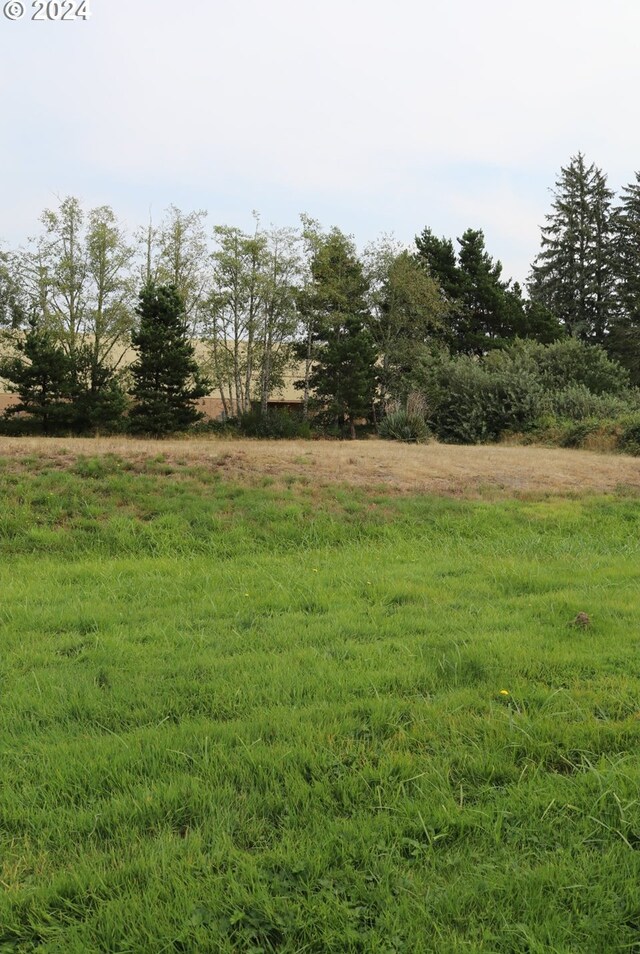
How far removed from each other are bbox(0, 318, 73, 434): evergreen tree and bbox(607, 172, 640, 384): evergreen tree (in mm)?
35774

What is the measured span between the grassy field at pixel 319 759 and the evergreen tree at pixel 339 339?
22472 mm

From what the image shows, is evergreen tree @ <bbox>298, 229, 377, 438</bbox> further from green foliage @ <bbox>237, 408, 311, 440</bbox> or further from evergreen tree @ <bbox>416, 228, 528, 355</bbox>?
evergreen tree @ <bbox>416, 228, 528, 355</bbox>

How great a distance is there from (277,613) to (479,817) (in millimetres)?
2673

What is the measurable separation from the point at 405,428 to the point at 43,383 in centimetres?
1287

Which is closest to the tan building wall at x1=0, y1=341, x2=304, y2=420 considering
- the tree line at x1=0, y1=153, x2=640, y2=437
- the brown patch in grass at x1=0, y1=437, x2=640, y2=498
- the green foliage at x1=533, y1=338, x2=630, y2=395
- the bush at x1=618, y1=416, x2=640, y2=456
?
the tree line at x1=0, y1=153, x2=640, y2=437

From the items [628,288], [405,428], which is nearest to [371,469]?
[405,428]

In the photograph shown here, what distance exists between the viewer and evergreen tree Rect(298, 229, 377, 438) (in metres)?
28.1

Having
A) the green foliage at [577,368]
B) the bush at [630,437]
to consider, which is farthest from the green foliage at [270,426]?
the bush at [630,437]

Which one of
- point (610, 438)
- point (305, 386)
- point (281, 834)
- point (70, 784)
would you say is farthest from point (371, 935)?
point (305, 386)

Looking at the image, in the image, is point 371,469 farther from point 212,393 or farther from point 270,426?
point 212,393

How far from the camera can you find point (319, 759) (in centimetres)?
270

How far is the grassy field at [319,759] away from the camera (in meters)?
1.91

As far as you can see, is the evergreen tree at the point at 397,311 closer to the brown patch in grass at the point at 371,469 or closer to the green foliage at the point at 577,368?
the green foliage at the point at 577,368

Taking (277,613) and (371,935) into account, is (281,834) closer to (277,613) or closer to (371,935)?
(371,935)
